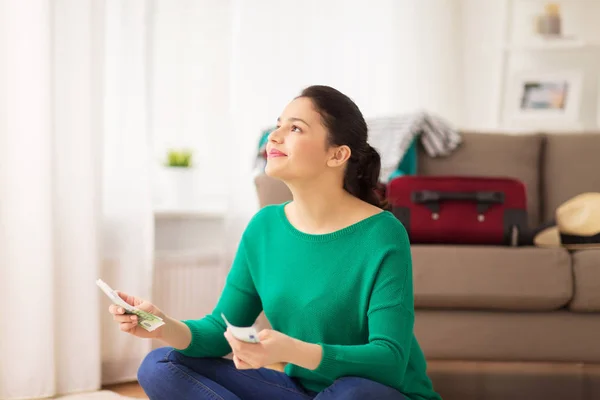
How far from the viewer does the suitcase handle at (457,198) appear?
7.41ft

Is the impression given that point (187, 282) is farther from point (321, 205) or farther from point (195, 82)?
point (321, 205)

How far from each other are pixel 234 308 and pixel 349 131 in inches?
17.0

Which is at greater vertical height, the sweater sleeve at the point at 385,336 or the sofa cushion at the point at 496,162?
the sofa cushion at the point at 496,162

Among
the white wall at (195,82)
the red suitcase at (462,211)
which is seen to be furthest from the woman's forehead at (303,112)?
the white wall at (195,82)

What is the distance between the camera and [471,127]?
392 cm

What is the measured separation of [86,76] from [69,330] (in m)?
0.84

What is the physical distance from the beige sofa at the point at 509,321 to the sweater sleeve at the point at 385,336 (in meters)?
0.75

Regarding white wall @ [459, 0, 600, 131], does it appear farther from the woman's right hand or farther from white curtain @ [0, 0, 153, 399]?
the woman's right hand

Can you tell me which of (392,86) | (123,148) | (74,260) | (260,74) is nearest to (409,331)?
(74,260)

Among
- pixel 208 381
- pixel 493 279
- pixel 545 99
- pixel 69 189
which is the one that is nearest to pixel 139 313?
pixel 208 381

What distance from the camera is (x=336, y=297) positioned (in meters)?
1.35

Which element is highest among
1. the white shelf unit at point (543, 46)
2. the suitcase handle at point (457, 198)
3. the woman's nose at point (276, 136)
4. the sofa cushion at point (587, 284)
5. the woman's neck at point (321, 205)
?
the white shelf unit at point (543, 46)

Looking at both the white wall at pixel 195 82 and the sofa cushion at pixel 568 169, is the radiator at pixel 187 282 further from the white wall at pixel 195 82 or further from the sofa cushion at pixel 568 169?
the sofa cushion at pixel 568 169

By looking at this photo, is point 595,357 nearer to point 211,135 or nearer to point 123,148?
point 123,148
